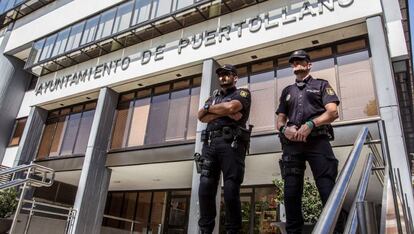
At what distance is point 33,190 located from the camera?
12.7m

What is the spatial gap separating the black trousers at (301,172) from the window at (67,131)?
10311 millimetres

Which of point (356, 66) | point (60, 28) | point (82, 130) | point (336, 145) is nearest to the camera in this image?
point (336, 145)

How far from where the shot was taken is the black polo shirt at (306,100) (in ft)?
9.78

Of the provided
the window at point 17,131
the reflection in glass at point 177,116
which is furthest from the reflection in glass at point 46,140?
the reflection in glass at point 177,116

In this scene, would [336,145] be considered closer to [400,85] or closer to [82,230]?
[400,85]

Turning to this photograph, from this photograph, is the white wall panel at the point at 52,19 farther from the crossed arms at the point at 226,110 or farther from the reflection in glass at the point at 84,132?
the crossed arms at the point at 226,110

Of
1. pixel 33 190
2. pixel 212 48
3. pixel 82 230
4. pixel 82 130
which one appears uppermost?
pixel 212 48

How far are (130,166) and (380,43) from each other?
7841mm

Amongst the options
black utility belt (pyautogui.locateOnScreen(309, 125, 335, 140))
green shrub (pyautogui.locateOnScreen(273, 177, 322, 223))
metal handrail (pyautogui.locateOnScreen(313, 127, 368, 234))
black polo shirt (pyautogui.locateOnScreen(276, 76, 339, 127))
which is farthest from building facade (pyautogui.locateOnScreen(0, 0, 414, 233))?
metal handrail (pyautogui.locateOnScreen(313, 127, 368, 234))

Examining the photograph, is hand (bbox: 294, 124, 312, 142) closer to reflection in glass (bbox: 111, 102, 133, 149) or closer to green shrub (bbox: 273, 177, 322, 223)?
green shrub (bbox: 273, 177, 322, 223)

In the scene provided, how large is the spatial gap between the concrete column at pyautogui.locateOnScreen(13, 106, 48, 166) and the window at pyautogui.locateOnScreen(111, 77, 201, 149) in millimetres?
4226

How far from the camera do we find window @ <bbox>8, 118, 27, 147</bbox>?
49.5 ft

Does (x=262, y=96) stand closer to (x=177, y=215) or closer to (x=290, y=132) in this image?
(x=177, y=215)

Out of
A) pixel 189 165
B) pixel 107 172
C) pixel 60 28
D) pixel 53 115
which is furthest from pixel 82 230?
pixel 60 28
